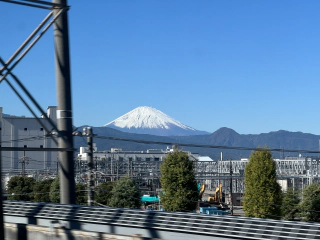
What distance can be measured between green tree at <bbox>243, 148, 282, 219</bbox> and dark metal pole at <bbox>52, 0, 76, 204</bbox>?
61.0 feet

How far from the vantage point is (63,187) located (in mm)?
8484

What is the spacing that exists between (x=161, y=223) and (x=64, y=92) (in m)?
2.76

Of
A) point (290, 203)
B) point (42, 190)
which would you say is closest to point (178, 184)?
point (290, 203)

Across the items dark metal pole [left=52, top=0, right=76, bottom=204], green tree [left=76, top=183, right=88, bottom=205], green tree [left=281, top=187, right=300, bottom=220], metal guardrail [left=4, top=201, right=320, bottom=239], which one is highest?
dark metal pole [left=52, top=0, right=76, bottom=204]

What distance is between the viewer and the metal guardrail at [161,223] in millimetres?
6117

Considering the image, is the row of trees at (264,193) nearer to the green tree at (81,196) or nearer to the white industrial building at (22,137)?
the green tree at (81,196)

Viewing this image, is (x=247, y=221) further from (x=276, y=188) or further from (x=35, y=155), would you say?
(x=35, y=155)

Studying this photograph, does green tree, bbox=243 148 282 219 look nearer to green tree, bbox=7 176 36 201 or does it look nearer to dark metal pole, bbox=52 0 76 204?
green tree, bbox=7 176 36 201

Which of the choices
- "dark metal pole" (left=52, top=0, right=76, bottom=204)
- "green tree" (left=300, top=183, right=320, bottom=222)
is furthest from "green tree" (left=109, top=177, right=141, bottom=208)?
"dark metal pole" (left=52, top=0, right=76, bottom=204)

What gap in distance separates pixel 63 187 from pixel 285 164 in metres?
56.8

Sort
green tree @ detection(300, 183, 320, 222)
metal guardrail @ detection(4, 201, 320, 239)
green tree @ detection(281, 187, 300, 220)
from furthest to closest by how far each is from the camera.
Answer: green tree @ detection(281, 187, 300, 220) < green tree @ detection(300, 183, 320, 222) < metal guardrail @ detection(4, 201, 320, 239)

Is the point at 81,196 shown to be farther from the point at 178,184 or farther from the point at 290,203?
the point at 290,203

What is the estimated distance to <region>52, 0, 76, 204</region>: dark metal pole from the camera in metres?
8.23

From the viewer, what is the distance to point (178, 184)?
2786 centimetres
